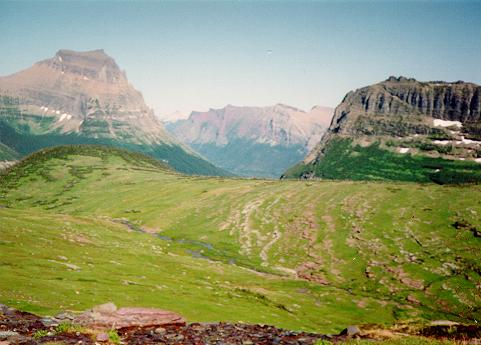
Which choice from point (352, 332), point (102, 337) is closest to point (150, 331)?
point (102, 337)

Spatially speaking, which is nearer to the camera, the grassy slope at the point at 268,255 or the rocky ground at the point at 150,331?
the rocky ground at the point at 150,331

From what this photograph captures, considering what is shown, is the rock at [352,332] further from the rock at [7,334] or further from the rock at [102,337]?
the rock at [7,334]

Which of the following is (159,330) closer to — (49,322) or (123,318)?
(123,318)

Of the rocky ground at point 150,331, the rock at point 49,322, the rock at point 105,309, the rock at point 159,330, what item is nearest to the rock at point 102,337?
the rocky ground at point 150,331

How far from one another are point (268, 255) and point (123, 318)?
97.9 metres

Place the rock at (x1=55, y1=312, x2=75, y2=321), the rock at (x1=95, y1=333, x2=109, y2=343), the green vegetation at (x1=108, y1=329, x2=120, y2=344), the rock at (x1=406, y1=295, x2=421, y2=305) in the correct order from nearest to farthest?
the rock at (x1=95, y1=333, x2=109, y2=343) < the green vegetation at (x1=108, y1=329, x2=120, y2=344) < the rock at (x1=55, y1=312, x2=75, y2=321) < the rock at (x1=406, y1=295, x2=421, y2=305)

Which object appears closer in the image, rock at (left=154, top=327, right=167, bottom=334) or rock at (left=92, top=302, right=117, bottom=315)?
rock at (left=154, top=327, right=167, bottom=334)

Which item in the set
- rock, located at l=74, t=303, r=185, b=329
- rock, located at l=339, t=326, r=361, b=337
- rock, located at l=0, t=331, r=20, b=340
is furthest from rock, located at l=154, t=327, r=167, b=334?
rock, located at l=339, t=326, r=361, b=337

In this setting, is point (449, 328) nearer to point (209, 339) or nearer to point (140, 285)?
point (209, 339)

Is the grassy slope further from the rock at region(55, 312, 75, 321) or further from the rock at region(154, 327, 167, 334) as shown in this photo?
the rock at region(154, 327, 167, 334)

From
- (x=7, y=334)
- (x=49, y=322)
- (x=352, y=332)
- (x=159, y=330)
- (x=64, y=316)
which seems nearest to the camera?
(x=7, y=334)

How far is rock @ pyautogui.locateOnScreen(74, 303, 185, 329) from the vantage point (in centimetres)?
2547

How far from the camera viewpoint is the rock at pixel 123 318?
25.5 m

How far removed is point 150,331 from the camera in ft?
78.1
